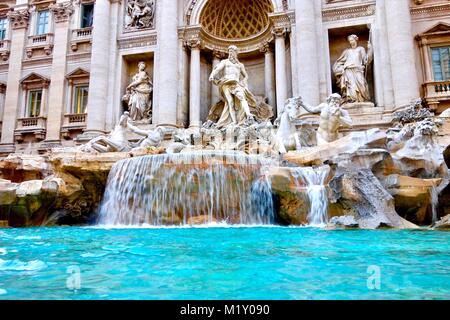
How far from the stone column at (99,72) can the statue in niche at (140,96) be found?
116 centimetres

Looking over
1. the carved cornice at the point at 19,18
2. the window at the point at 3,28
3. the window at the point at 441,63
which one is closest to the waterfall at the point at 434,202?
the window at the point at 441,63

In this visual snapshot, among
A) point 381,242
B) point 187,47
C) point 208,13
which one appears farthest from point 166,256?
point 208,13

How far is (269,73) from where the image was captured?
53.9 ft

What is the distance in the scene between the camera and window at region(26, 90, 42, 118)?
63.5 ft

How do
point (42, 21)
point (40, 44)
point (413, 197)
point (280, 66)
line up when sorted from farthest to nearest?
point (42, 21), point (40, 44), point (280, 66), point (413, 197)

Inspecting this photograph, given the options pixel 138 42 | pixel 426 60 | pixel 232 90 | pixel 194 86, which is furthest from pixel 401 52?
pixel 138 42

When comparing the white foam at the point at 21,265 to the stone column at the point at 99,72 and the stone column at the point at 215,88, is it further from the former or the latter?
the stone column at the point at 215,88

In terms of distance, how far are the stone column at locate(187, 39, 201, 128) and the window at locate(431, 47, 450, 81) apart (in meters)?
9.92

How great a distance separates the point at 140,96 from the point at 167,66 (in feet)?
6.60

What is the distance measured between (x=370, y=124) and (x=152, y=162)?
8945 millimetres

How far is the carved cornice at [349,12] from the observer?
14.8 meters

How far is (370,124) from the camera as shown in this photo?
1349 centimetres

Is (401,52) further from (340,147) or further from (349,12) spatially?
(340,147)
